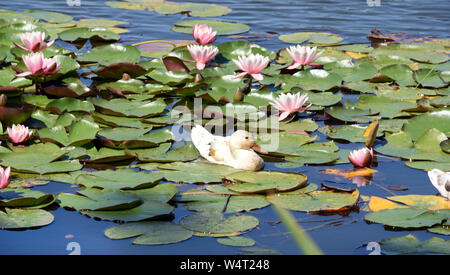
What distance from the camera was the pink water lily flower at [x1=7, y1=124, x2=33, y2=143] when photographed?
398 centimetres

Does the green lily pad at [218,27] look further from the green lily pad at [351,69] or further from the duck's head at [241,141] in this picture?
Answer: the duck's head at [241,141]

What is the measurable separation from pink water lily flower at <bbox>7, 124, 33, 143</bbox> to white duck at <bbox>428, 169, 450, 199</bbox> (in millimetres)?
2475

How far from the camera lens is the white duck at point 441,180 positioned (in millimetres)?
3455

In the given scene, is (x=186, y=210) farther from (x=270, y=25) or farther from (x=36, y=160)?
(x=270, y=25)

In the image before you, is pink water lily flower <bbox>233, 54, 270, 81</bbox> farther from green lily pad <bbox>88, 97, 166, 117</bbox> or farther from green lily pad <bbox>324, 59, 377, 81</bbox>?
green lily pad <bbox>324, 59, 377, 81</bbox>

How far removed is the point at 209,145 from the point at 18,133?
47.7 inches

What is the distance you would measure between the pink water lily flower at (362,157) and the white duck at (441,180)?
0.41 metres

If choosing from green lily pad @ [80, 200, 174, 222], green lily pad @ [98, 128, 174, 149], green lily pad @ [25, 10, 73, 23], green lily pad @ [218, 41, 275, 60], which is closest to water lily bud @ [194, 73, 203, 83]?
green lily pad @ [218, 41, 275, 60]

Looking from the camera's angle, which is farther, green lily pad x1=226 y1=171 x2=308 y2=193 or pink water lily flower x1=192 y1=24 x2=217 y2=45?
pink water lily flower x1=192 y1=24 x2=217 y2=45

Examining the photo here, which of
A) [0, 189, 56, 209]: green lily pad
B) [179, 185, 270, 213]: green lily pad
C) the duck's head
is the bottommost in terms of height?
[179, 185, 270, 213]: green lily pad

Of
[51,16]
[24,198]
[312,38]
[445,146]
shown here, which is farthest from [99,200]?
[51,16]

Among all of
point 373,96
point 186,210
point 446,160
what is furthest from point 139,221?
point 373,96

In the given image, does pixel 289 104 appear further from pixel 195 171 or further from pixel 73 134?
pixel 73 134

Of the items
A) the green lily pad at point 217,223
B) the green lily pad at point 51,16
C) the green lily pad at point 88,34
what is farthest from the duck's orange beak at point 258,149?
the green lily pad at point 51,16
